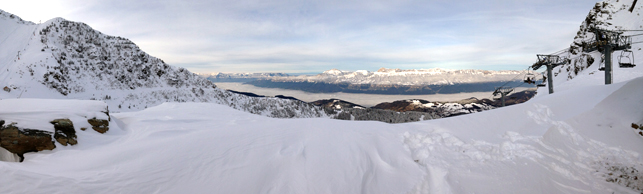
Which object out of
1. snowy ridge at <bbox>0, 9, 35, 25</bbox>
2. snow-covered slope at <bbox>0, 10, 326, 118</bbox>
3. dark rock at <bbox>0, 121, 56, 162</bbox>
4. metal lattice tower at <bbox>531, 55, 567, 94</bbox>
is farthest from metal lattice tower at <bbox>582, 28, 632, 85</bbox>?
snowy ridge at <bbox>0, 9, 35, 25</bbox>

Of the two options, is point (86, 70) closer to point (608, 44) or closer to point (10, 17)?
point (10, 17)

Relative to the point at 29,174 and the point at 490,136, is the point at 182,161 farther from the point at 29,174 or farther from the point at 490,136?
the point at 490,136

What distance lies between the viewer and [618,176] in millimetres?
6445

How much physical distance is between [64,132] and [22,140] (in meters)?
A: 1.04

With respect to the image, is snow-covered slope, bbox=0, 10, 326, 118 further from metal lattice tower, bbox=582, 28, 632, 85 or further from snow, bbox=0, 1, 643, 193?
metal lattice tower, bbox=582, 28, 632, 85

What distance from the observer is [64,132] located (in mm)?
7438

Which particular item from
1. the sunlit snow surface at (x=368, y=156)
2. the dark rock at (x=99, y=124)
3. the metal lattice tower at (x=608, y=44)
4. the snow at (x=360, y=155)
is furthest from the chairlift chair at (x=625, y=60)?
the dark rock at (x=99, y=124)

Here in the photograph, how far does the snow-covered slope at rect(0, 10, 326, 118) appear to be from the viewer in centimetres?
2392

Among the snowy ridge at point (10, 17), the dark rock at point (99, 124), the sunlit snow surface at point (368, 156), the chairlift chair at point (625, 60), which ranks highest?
the snowy ridge at point (10, 17)

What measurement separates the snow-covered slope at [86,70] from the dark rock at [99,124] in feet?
60.2

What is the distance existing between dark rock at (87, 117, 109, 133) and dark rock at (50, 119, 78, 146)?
91 centimetres

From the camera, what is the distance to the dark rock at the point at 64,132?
7212 millimetres

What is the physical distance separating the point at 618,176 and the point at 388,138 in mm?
6054

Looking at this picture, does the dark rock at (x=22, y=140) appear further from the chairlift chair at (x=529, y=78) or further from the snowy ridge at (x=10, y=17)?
the snowy ridge at (x=10, y=17)
